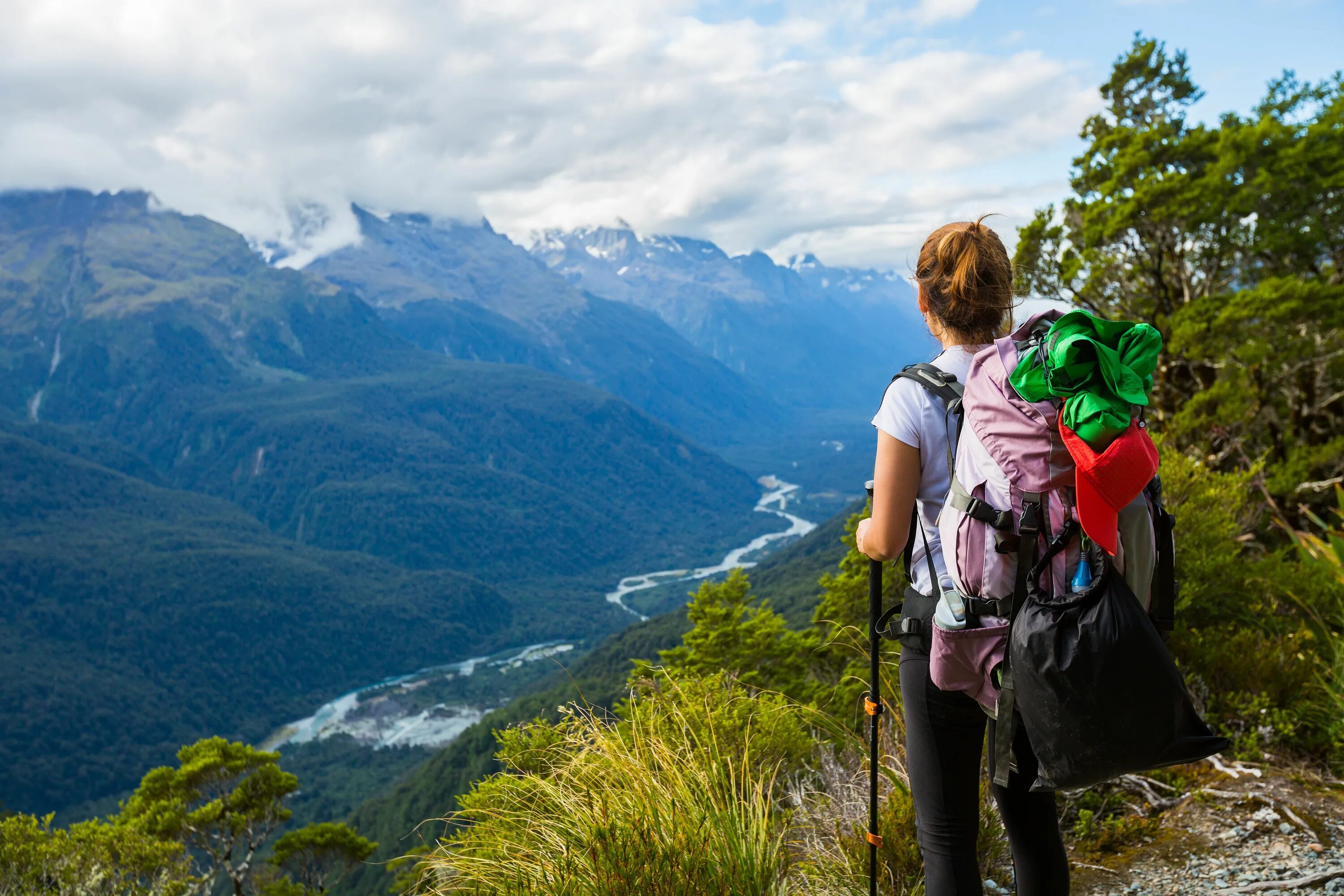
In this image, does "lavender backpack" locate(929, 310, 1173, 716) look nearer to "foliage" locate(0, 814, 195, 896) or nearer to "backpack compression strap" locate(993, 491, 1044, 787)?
"backpack compression strap" locate(993, 491, 1044, 787)

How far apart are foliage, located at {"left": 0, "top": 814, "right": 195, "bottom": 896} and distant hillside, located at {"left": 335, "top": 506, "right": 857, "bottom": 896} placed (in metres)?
18.1

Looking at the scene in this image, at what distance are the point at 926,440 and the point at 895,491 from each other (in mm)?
146

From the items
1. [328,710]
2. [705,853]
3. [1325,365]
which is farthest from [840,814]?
[328,710]

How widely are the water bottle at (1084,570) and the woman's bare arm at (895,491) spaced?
0.41 m

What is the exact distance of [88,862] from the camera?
469 inches

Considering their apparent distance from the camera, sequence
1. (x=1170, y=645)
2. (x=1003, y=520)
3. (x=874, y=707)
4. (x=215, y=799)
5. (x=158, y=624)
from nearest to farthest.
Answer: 1. (x=1003, y=520)
2. (x=874, y=707)
3. (x=1170, y=645)
4. (x=215, y=799)
5. (x=158, y=624)

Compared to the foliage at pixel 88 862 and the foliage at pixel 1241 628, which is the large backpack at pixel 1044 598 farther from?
the foliage at pixel 88 862

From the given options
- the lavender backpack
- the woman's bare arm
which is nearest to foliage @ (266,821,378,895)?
the woman's bare arm

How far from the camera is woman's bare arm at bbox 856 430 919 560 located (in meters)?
2.02

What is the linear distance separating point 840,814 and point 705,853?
1008mm

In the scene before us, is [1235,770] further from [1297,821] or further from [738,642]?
[738,642]

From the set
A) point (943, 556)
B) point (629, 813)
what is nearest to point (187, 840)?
point (629, 813)

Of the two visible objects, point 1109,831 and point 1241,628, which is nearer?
point 1109,831

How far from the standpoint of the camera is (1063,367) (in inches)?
66.7
